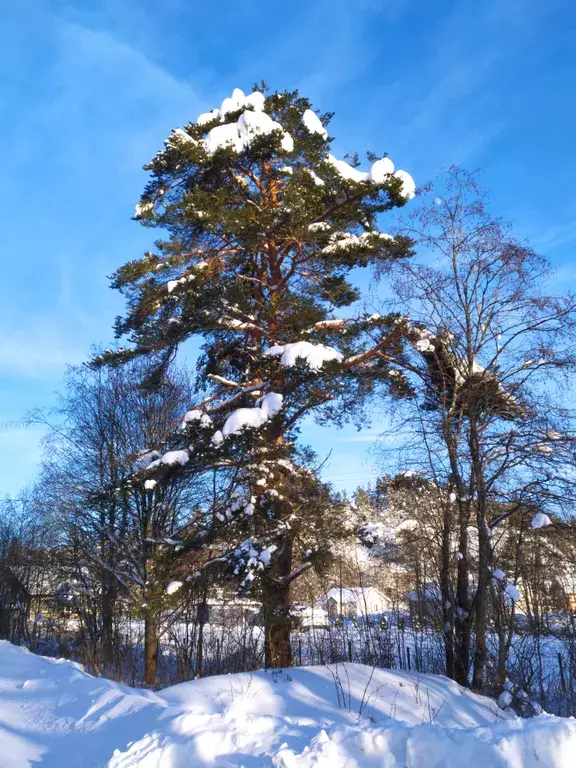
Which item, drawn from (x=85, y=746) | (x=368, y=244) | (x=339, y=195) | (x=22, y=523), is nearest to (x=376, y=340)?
(x=368, y=244)

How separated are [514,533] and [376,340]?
414 centimetres

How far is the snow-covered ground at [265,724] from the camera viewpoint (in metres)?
3.58

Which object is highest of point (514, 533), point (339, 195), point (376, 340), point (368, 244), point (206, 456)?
point (339, 195)

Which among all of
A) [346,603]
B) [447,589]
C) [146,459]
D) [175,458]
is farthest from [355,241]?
[346,603]

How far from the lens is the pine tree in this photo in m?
10.4

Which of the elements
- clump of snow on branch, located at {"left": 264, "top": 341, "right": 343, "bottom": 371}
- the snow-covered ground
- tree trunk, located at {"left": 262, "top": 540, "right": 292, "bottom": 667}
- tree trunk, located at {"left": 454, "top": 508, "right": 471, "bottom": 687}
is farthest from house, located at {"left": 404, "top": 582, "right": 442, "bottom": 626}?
clump of snow on branch, located at {"left": 264, "top": 341, "right": 343, "bottom": 371}

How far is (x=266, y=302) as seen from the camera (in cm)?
1216

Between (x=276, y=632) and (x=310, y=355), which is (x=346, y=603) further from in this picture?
(x=310, y=355)

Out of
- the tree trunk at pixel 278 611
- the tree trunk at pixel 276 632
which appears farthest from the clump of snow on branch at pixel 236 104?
the tree trunk at pixel 276 632

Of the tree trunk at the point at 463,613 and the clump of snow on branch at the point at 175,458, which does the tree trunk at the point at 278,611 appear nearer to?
the clump of snow on branch at the point at 175,458

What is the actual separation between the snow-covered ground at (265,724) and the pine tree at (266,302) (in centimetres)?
329

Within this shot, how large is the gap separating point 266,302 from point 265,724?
8789 mm

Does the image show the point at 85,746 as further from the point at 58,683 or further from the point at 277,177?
the point at 277,177

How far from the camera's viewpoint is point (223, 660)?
12641 millimetres
